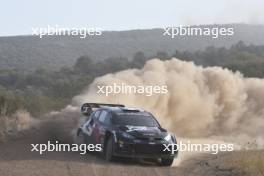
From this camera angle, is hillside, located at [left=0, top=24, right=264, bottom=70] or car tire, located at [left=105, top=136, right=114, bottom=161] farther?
hillside, located at [left=0, top=24, right=264, bottom=70]

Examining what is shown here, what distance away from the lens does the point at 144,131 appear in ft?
63.2

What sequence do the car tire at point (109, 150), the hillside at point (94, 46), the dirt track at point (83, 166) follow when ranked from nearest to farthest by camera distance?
1. the dirt track at point (83, 166)
2. the car tire at point (109, 150)
3. the hillside at point (94, 46)

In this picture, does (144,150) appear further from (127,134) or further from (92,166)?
(92,166)

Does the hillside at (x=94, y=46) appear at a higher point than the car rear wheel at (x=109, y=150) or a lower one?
higher

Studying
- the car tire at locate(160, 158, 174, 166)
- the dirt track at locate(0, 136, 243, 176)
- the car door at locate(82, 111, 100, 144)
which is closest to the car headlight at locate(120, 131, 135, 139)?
the dirt track at locate(0, 136, 243, 176)

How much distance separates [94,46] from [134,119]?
72691 millimetres

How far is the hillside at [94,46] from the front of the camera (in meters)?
87.6

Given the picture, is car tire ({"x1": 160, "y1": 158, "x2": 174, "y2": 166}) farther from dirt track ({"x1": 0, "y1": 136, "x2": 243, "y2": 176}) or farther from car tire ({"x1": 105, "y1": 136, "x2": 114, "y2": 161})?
car tire ({"x1": 105, "y1": 136, "x2": 114, "y2": 161})

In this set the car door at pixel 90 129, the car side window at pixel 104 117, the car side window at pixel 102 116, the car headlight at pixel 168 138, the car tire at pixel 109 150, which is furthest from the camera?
the car door at pixel 90 129

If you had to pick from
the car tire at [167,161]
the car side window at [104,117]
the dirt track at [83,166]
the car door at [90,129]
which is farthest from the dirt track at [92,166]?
the car side window at [104,117]

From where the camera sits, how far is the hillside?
287ft

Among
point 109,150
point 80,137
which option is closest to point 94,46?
point 80,137

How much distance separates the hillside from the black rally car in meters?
64.0

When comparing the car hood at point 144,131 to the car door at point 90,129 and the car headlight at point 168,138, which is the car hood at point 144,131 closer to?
the car headlight at point 168,138
